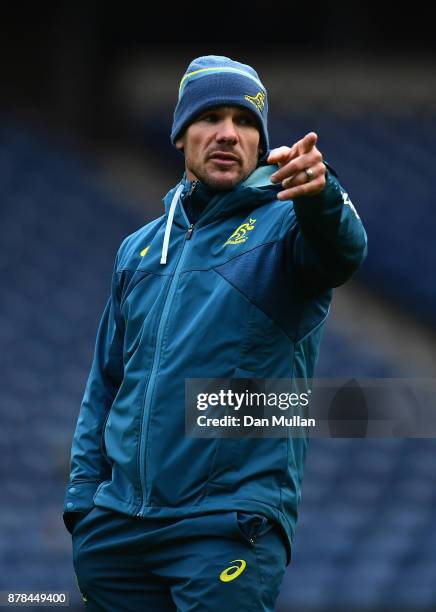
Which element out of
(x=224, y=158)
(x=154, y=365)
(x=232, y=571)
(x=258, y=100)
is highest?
(x=258, y=100)

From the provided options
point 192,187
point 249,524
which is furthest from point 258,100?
point 249,524

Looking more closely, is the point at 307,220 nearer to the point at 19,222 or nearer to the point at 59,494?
the point at 59,494

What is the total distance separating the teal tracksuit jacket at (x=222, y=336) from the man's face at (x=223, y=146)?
37 millimetres

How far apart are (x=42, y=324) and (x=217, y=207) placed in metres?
5.33

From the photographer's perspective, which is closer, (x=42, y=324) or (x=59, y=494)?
(x=59, y=494)

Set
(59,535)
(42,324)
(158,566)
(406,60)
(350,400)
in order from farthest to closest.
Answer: (406,60)
(42,324)
(59,535)
(350,400)
(158,566)

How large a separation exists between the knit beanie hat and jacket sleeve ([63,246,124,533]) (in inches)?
16.3

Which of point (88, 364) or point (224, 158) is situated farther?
point (88, 364)

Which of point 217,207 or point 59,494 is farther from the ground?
point 217,207

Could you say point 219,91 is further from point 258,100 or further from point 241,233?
point 241,233

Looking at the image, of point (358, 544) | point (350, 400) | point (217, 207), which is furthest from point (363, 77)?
point (217, 207)

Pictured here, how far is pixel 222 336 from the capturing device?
2.28 m

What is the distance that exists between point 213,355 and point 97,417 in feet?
1.41

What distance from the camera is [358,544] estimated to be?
574cm
